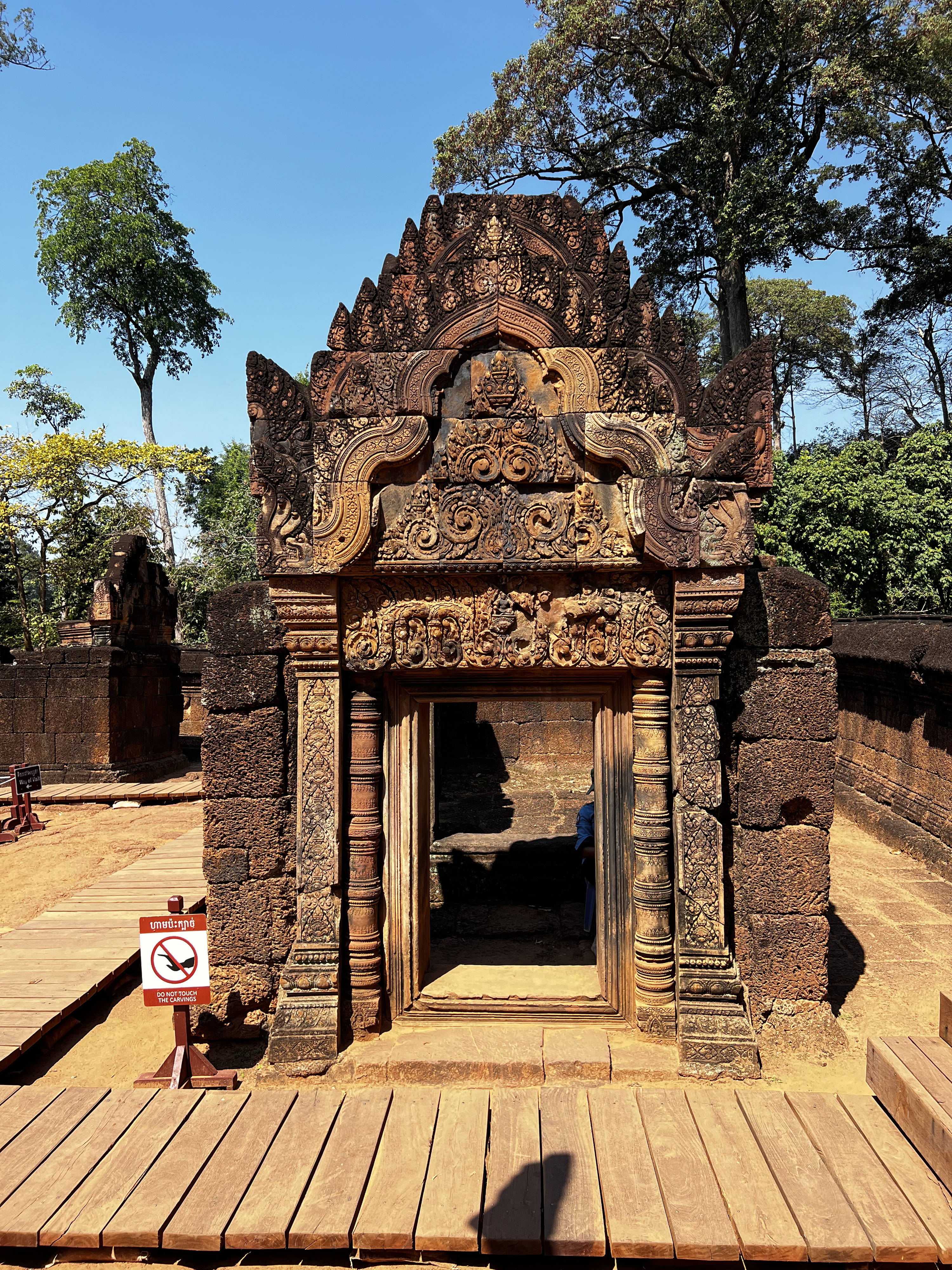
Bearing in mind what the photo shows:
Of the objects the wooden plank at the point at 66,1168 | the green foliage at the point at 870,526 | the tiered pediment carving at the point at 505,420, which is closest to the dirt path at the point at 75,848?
the wooden plank at the point at 66,1168

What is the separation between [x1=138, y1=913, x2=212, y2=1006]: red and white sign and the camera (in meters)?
4.10

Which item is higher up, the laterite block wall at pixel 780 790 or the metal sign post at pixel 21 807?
the laterite block wall at pixel 780 790

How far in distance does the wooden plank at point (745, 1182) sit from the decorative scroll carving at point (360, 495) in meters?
3.00

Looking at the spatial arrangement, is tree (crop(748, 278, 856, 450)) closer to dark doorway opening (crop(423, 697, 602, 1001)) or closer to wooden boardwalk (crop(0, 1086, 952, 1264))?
dark doorway opening (crop(423, 697, 602, 1001))

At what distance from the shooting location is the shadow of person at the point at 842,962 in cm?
548

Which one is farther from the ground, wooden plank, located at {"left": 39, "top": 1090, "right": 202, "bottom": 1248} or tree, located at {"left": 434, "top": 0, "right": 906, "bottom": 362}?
tree, located at {"left": 434, "top": 0, "right": 906, "bottom": 362}

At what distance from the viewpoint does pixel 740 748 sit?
4.67 meters

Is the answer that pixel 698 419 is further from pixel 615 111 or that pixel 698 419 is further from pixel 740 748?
pixel 615 111

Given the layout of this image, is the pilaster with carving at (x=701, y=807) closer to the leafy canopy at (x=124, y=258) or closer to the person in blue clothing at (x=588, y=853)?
the person in blue clothing at (x=588, y=853)

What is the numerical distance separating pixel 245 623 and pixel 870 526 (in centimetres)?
1524

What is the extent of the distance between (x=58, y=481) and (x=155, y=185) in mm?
15394

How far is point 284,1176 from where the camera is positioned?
10.1 feet

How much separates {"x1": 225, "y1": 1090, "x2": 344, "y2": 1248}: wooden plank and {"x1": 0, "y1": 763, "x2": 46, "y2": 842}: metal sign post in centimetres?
920

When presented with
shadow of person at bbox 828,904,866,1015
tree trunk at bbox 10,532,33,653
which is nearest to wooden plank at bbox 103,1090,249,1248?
shadow of person at bbox 828,904,866,1015
